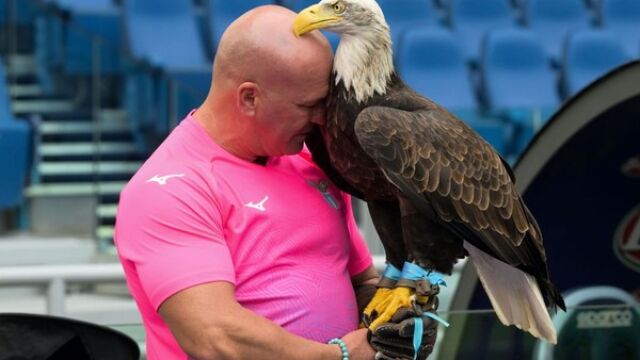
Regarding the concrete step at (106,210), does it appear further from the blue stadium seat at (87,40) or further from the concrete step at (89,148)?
the blue stadium seat at (87,40)

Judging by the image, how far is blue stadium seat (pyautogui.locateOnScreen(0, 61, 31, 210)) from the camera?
301 inches

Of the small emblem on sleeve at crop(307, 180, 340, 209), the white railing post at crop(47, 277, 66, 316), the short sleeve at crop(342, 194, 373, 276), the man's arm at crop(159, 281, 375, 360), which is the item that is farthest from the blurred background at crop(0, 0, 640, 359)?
the man's arm at crop(159, 281, 375, 360)

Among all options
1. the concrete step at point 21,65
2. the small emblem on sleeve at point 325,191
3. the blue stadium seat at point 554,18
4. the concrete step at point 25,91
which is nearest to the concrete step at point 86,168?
the concrete step at point 25,91

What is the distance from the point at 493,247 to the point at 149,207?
69cm

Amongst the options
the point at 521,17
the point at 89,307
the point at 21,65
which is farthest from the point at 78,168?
the point at 521,17

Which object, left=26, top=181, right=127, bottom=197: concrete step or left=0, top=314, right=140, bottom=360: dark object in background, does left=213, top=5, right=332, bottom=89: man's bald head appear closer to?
left=0, top=314, right=140, bottom=360: dark object in background

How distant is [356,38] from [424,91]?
7344 millimetres

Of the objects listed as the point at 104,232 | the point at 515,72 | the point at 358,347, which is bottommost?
the point at 104,232

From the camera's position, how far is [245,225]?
2.54m

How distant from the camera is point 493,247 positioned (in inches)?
102

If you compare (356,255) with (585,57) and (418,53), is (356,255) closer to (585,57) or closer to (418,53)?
(418,53)

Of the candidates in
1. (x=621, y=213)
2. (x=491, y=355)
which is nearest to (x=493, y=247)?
(x=491, y=355)

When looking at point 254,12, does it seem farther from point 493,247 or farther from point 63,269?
point 63,269

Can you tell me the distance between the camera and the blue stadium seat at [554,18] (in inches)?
450
